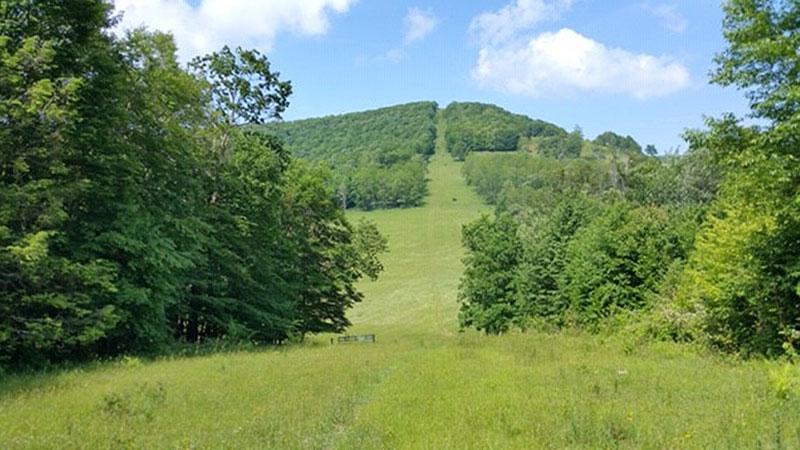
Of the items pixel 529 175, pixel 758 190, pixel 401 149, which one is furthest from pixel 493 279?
pixel 401 149

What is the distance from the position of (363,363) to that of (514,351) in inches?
231

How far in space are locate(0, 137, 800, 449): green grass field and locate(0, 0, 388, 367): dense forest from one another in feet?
8.08

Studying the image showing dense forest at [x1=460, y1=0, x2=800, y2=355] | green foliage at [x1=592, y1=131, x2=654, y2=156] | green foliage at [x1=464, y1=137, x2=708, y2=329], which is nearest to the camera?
dense forest at [x1=460, y1=0, x2=800, y2=355]

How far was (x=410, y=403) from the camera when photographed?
1050 centimetres

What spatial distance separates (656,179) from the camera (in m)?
84.8

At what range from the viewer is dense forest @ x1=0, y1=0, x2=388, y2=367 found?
50.5 feet

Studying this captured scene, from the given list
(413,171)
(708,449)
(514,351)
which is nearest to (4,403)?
(708,449)

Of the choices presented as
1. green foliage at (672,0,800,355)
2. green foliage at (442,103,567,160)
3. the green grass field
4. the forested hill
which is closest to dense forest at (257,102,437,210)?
the forested hill

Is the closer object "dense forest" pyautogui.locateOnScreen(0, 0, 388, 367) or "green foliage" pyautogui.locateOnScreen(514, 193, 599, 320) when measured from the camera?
"dense forest" pyautogui.locateOnScreen(0, 0, 388, 367)

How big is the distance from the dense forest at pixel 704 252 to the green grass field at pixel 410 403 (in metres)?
2.89

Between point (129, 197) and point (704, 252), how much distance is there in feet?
73.4

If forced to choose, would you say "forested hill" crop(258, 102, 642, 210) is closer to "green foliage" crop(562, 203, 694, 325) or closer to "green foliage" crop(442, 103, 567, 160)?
"green foliage" crop(442, 103, 567, 160)

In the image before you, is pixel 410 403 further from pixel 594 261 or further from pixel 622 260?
pixel 594 261

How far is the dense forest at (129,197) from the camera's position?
15391mm
